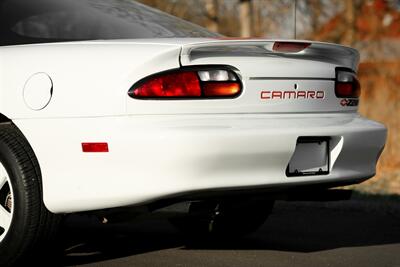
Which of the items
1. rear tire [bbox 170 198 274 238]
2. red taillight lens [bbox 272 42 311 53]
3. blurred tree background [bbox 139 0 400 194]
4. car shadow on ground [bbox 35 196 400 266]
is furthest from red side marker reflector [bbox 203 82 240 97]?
blurred tree background [bbox 139 0 400 194]

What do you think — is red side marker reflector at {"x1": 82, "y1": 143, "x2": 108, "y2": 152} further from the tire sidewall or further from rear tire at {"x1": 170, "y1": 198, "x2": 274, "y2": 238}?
rear tire at {"x1": 170, "y1": 198, "x2": 274, "y2": 238}

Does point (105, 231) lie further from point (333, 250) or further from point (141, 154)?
point (141, 154)

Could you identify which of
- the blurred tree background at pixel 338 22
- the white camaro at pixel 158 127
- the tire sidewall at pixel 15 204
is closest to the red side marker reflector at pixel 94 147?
the white camaro at pixel 158 127

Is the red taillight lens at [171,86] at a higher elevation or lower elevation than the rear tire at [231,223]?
higher

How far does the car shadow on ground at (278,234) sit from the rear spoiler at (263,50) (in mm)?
1149

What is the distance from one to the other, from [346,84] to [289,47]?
20.5 inches

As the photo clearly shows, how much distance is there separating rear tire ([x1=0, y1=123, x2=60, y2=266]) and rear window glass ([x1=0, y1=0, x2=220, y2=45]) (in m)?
0.60

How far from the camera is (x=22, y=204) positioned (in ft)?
14.3

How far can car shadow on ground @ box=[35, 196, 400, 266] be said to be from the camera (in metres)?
5.34

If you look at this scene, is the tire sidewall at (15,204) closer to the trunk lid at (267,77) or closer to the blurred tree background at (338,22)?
the trunk lid at (267,77)

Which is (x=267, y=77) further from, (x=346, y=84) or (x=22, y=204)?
(x=22, y=204)

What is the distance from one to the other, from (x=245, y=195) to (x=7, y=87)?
127 centimetres

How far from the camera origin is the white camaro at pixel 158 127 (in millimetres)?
4160

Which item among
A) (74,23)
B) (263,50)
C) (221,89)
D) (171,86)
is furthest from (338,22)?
(171,86)
